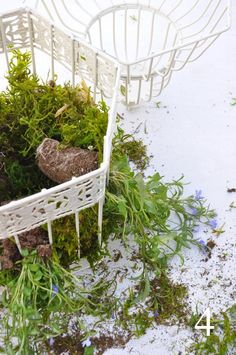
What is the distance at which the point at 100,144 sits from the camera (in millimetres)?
786

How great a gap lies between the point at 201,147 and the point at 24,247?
43cm

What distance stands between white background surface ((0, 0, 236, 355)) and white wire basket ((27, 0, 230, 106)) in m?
0.04

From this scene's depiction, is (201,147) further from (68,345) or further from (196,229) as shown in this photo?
(68,345)

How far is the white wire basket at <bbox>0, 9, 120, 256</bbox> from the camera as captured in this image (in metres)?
0.66

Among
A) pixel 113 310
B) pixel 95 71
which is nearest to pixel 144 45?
pixel 95 71

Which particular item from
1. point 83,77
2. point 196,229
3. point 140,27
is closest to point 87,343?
point 196,229

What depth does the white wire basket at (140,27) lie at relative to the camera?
1.13m

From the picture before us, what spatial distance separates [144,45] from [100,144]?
478mm

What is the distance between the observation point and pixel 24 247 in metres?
0.77

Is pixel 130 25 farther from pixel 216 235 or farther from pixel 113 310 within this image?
pixel 113 310

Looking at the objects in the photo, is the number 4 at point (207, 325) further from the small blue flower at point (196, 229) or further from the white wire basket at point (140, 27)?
the white wire basket at point (140, 27)

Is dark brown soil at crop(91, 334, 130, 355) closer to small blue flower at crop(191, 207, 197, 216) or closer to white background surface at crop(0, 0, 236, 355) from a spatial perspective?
white background surface at crop(0, 0, 236, 355)

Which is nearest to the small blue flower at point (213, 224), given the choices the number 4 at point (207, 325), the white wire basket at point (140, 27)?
the number 4 at point (207, 325)

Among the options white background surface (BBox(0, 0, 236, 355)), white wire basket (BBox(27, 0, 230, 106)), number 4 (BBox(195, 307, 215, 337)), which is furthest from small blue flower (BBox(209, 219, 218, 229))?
white wire basket (BBox(27, 0, 230, 106))
